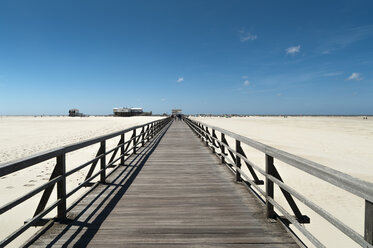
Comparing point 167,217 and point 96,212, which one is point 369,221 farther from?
point 96,212

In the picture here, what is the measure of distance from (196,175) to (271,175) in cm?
263

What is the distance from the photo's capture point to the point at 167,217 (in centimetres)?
296

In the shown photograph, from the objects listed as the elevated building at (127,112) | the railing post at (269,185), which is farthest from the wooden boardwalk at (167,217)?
the elevated building at (127,112)

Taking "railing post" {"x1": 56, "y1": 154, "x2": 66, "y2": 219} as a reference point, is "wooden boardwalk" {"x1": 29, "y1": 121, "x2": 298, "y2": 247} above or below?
below

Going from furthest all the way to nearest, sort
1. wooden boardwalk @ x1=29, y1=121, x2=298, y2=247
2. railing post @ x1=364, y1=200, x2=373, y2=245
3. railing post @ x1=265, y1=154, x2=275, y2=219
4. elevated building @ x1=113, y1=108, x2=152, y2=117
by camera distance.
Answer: elevated building @ x1=113, y1=108, x2=152, y2=117, railing post @ x1=265, y1=154, x2=275, y2=219, wooden boardwalk @ x1=29, y1=121, x2=298, y2=247, railing post @ x1=364, y1=200, x2=373, y2=245

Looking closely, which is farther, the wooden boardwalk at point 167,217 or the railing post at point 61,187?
the railing post at point 61,187

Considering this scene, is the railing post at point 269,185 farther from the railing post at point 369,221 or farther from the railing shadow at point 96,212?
the railing shadow at point 96,212

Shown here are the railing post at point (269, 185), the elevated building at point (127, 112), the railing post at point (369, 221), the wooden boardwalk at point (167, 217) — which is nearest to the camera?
the railing post at point (369, 221)

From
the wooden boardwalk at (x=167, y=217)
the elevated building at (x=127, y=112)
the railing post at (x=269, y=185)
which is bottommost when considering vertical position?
the wooden boardwalk at (x=167, y=217)

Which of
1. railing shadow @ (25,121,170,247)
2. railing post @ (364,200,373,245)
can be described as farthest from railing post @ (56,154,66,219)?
railing post @ (364,200,373,245)

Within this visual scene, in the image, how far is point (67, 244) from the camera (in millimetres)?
2346

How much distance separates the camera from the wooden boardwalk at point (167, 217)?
2418 millimetres

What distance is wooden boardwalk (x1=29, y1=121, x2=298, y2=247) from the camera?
242cm

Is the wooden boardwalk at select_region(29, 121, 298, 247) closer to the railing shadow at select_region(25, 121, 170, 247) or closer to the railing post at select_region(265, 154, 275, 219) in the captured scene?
the railing shadow at select_region(25, 121, 170, 247)
